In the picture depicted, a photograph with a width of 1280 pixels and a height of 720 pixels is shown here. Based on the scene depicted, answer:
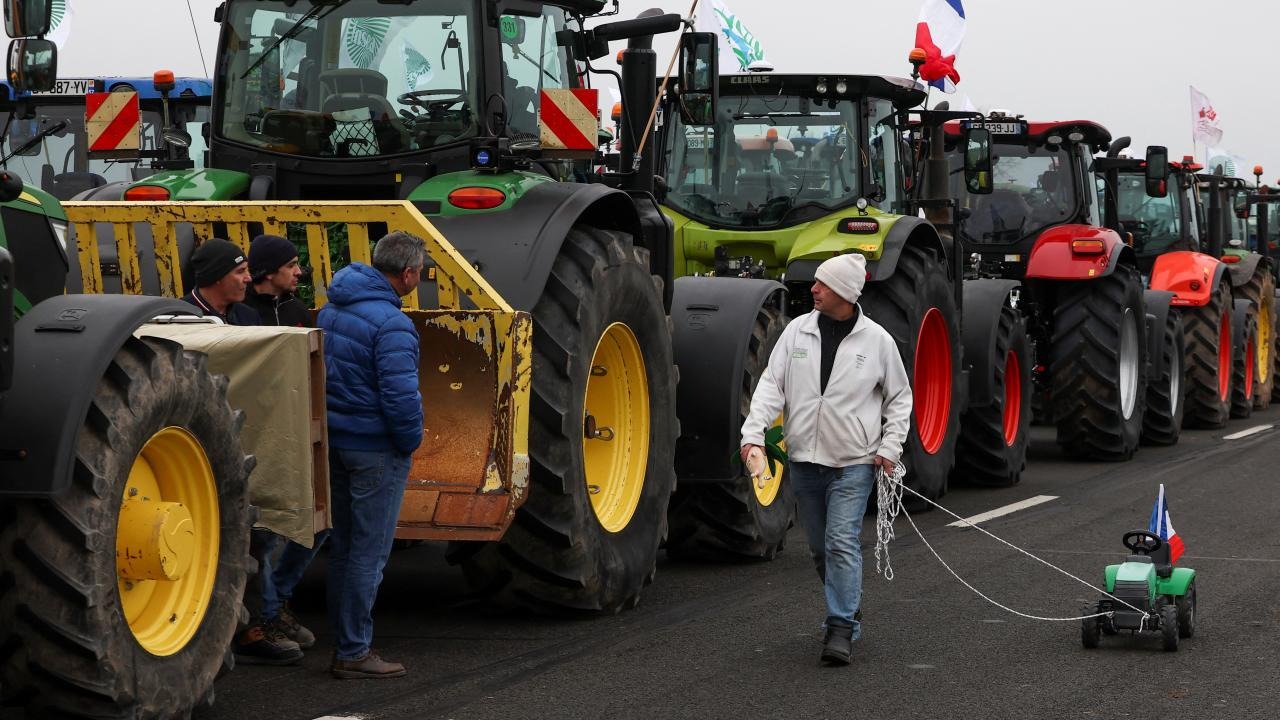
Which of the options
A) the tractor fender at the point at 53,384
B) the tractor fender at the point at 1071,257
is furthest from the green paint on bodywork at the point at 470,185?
the tractor fender at the point at 1071,257

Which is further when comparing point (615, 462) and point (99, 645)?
point (615, 462)

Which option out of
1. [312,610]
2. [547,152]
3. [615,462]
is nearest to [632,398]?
[615,462]

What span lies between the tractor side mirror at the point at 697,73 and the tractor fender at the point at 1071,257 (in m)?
6.38

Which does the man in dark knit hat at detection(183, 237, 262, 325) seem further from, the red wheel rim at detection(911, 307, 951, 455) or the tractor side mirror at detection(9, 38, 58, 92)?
the red wheel rim at detection(911, 307, 951, 455)

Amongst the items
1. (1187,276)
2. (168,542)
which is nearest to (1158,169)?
(1187,276)

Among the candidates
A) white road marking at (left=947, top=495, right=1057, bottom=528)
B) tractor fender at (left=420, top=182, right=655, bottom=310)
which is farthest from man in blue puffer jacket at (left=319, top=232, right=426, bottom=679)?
Result: white road marking at (left=947, top=495, right=1057, bottom=528)

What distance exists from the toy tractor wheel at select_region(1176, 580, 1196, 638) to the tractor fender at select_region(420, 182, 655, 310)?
2.90 metres

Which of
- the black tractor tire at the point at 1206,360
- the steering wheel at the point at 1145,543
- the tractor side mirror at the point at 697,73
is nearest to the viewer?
the steering wheel at the point at 1145,543

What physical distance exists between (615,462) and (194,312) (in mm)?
2845

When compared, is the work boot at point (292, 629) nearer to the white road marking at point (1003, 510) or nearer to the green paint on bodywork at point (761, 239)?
the white road marking at point (1003, 510)

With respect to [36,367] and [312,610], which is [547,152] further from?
[36,367]

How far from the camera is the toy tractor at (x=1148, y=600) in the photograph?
7306 mm

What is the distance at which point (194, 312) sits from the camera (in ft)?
19.9

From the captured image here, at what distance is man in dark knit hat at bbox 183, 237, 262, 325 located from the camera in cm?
702
